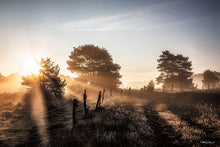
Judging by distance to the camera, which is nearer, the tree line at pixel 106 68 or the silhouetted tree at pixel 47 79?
the silhouetted tree at pixel 47 79

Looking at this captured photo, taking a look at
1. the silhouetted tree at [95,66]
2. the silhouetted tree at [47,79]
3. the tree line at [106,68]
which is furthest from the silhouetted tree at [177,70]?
the silhouetted tree at [47,79]

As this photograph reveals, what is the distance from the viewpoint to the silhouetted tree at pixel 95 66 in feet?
124

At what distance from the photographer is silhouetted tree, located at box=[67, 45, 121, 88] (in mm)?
37875

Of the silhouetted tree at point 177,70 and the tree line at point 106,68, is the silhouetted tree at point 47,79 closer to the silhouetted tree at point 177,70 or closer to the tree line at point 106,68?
the tree line at point 106,68

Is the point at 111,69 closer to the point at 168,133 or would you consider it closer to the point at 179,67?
the point at 179,67

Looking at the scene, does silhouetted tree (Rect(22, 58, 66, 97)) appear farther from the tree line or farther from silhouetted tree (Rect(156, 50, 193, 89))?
silhouetted tree (Rect(156, 50, 193, 89))

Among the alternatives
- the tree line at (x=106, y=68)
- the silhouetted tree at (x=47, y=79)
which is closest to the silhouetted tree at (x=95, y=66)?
the tree line at (x=106, y=68)

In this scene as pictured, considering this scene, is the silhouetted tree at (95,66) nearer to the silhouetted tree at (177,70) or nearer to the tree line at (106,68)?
A: the tree line at (106,68)

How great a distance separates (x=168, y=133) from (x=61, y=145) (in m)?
5.64

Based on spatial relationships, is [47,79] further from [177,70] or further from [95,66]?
[177,70]

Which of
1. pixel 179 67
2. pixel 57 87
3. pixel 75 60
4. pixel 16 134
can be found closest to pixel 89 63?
pixel 75 60

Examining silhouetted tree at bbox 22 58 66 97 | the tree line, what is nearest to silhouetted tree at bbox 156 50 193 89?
the tree line

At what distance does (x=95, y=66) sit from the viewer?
38781 mm

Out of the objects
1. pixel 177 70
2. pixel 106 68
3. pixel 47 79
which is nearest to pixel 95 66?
pixel 106 68
